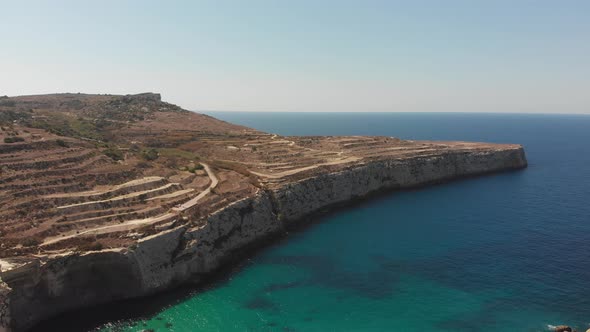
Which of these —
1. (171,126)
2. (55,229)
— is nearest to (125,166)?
(55,229)

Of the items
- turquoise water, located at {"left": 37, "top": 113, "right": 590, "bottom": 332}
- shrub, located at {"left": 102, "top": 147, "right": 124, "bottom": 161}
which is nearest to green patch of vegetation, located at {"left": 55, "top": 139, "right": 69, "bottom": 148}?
shrub, located at {"left": 102, "top": 147, "right": 124, "bottom": 161}

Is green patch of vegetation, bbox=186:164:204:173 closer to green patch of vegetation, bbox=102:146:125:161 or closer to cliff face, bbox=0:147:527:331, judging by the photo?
green patch of vegetation, bbox=102:146:125:161

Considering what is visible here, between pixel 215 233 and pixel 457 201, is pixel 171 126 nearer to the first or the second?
pixel 215 233

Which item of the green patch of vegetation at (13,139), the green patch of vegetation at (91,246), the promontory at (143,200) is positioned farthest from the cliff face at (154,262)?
the green patch of vegetation at (13,139)

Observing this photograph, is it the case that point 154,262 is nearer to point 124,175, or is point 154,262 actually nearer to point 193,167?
point 124,175

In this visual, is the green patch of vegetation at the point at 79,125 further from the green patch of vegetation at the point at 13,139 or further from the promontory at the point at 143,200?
the green patch of vegetation at the point at 13,139
